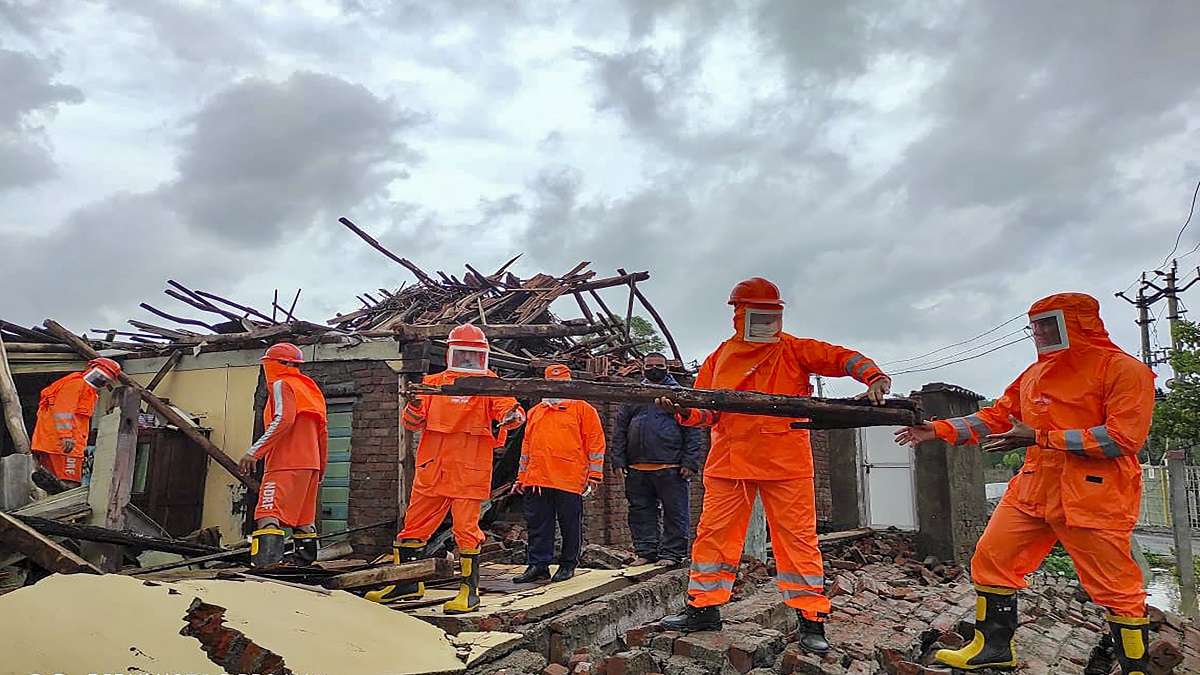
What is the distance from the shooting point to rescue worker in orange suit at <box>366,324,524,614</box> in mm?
5773

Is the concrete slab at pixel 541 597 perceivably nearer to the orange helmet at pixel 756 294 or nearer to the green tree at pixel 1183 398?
the orange helmet at pixel 756 294

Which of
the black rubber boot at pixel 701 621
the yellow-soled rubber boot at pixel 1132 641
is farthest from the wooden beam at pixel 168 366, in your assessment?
the yellow-soled rubber boot at pixel 1132 641

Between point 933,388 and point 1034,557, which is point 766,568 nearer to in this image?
point 1034,557

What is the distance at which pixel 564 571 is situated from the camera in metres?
6.75

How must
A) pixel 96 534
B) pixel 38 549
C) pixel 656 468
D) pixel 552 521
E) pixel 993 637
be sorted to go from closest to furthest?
pixel 993 637 → pixel 38 549 → pixel 96 534 → pixel 552 521 → pixel 656 468

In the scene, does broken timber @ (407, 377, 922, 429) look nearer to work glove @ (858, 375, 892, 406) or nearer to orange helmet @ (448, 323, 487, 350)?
work glove @ (858, 375, 892, 406)

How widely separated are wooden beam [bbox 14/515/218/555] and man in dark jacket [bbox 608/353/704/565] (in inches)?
160

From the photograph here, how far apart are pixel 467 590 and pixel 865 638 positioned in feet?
8.75

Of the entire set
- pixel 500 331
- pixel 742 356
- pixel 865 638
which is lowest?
pixel 865 638

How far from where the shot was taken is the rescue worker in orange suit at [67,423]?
7930mm

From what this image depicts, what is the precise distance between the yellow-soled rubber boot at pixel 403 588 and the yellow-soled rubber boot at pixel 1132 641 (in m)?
4.34

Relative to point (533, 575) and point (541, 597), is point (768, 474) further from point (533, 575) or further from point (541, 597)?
point (533, 575)

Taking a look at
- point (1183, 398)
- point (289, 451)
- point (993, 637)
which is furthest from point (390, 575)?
point (1183, 398)

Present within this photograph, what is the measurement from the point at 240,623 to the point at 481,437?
7.22 ft
